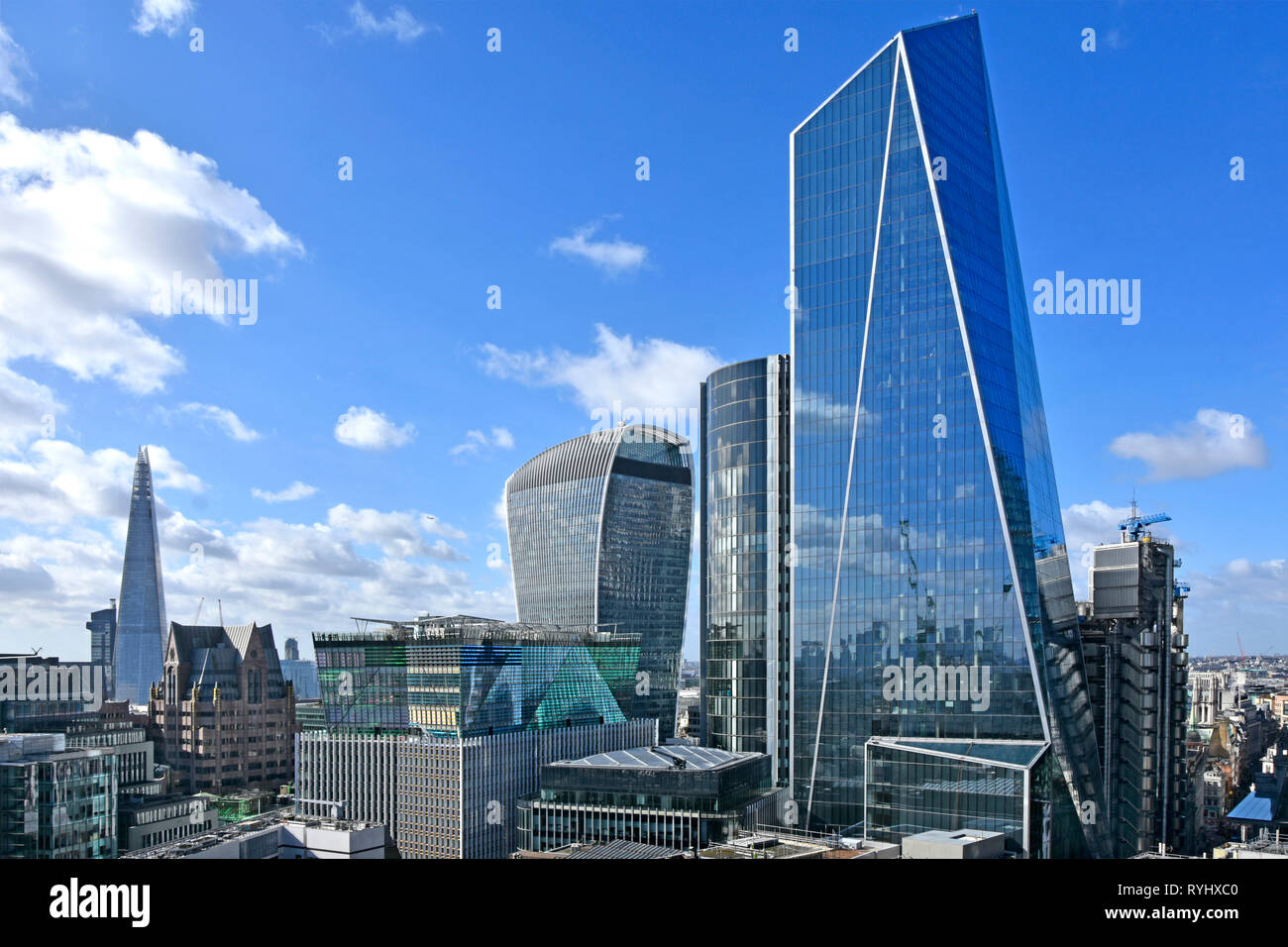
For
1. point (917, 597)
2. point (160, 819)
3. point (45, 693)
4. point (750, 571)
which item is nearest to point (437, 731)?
point (160, 819)

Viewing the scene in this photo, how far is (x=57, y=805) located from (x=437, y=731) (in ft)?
123

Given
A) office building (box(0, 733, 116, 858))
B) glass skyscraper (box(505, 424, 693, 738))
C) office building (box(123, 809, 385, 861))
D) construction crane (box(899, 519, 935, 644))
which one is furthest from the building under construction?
glass skyscraper (box(505, 424, 693, 738))

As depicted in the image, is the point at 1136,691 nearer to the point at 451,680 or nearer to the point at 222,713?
the point at 451,680

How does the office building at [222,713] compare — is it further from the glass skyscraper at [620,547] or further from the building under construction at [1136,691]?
the building under construction at [1136,691]

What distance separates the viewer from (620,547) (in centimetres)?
18950

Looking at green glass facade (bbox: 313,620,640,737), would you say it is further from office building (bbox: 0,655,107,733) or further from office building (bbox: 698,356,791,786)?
office building (bbox: 0,655,107,733)

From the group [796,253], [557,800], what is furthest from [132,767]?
[796,253]

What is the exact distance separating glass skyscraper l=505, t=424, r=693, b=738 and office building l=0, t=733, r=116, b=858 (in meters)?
113

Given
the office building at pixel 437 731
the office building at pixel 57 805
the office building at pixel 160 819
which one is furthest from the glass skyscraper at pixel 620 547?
the office building at pixel 57 805

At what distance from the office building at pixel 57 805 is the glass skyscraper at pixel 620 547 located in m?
113

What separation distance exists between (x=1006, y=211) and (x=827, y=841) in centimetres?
5740

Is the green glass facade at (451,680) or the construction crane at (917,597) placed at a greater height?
the construction crane at (917,597)

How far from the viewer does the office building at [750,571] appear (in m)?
86.9
